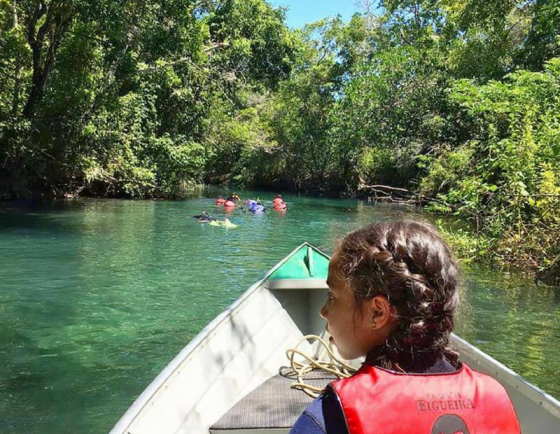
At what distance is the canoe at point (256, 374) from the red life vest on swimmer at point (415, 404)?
1.24 metres

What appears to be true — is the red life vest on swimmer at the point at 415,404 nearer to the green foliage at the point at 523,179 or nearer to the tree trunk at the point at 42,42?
the green foliage at the point at 523,179

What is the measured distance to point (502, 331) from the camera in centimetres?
657

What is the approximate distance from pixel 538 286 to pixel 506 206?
1.40 meters

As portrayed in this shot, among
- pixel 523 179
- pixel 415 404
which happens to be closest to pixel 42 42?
pixel 523 179

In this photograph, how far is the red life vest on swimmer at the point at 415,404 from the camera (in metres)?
1.28

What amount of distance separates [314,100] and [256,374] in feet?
102

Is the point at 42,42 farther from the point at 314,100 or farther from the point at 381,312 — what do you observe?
the point at 314,100

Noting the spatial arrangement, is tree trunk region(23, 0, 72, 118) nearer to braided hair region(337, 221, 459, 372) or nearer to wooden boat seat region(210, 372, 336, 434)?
wooden boat seat region(210, 372, 336, 434)

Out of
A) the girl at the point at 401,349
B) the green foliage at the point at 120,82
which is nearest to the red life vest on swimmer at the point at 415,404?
the girl at the point at 401,349

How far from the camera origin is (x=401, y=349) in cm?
136

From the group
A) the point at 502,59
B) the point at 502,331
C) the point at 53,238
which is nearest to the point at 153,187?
the point at 53,238

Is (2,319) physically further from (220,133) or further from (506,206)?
(220,133)

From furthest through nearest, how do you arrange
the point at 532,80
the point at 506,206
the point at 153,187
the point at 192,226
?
1. the point at 153,187
2. the point at 192,226
3. the point at 532,80
4. the point at 506,206

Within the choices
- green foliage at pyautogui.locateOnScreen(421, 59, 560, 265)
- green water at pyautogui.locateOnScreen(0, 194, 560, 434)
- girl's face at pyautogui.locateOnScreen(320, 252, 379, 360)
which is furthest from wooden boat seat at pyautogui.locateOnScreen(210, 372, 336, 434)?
green foliage at pyautogui.locateOnScreen(421, 59, 560, 265)
